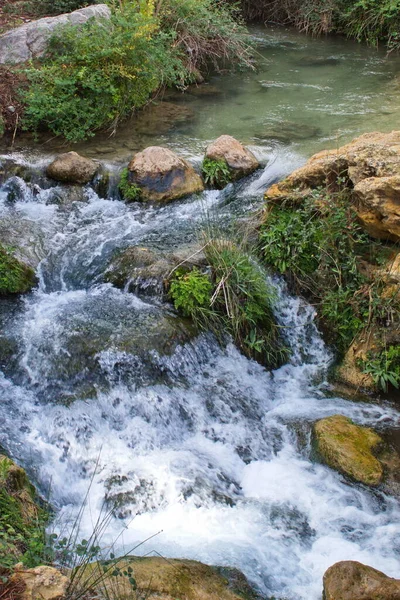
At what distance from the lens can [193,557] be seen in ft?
14.1

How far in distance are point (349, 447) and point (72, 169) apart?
5.13 m

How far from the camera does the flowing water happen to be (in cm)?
459

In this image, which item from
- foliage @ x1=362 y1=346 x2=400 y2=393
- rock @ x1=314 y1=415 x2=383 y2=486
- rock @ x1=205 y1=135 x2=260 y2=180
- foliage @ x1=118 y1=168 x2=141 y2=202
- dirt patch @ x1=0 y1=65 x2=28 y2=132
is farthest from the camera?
dirt patch @ x1=0 y1=65 x2=28 y2=132

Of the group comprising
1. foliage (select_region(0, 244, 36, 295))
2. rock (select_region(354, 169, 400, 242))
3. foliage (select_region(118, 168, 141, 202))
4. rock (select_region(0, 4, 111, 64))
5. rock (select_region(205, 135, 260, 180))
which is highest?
rock (select_region(0, 4, 111, 64))

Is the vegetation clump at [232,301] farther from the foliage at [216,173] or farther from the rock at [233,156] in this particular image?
the rock at [233,156]

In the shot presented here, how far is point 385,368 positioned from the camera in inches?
235

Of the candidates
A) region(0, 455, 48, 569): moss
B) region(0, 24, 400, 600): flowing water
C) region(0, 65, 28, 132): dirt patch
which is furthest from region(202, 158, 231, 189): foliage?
region(0, 455, 48, 569): moss

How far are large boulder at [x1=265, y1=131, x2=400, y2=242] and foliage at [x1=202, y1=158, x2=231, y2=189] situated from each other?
1.38 metres

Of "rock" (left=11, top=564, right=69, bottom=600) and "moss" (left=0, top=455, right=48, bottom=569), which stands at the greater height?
"rock" (left=11, top=564, right=69, bottom=600)

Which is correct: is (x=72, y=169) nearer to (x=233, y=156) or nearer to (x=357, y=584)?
(x=233, y=156)

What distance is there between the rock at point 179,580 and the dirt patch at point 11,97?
283 inches

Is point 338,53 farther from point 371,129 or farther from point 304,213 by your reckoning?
point 304,213

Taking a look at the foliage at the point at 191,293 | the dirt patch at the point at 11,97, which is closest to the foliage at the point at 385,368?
A: the foliage at the point at 191,293

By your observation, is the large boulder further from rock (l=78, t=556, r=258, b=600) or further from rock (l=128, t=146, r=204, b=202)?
rock (l=78, t=556, r=258, b=600)
